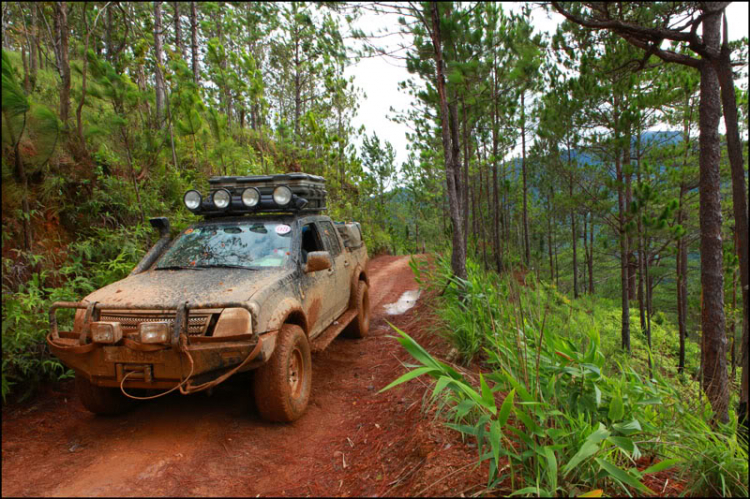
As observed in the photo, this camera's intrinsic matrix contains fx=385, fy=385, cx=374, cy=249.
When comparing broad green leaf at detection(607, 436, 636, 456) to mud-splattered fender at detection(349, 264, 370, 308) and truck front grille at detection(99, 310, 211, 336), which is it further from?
mud-splattered fender at detection(349, 264, 370, 308)

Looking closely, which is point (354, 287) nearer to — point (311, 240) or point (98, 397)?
point (311, 240)

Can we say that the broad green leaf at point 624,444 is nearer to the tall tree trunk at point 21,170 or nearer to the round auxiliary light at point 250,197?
the round auxiliary light at point 250,197

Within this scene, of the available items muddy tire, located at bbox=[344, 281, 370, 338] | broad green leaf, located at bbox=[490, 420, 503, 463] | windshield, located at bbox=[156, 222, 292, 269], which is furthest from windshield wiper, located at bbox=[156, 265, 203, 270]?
broad green leaf, located at bbox=[490, 420, 503, 463]

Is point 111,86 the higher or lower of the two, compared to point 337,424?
higher

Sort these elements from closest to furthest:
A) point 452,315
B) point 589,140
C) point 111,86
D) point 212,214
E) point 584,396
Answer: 1. point 584,396
2. point 212,214
3. point 452,315
4. point 111,86
5. point 589,140

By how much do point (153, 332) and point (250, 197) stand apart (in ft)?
6.85

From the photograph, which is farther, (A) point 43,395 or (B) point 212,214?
(B) point 212,214

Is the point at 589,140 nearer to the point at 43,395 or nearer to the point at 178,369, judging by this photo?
the point at 178,369

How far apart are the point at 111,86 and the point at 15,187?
277 cm

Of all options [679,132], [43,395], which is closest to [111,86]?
[43,395]

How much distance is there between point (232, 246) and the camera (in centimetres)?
Answer: 405

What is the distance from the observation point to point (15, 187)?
3775mm

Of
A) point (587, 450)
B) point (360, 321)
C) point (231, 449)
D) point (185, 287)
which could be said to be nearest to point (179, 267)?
point (185, 287)

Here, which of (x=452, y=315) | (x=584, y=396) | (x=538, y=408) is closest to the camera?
(x=538, y=408)
